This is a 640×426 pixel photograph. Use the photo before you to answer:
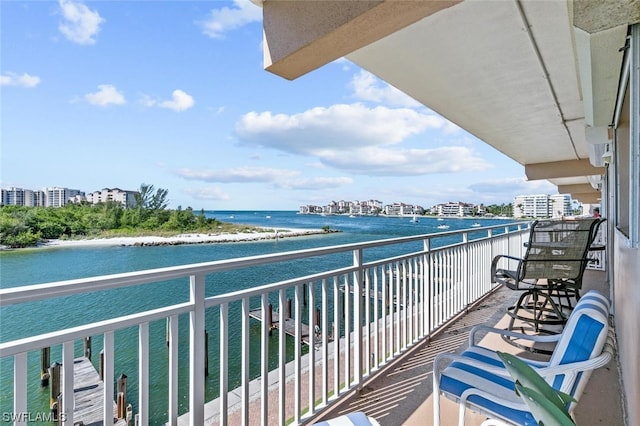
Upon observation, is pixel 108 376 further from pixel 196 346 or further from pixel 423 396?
pixel 423 396

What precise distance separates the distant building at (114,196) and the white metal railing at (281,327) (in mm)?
40821

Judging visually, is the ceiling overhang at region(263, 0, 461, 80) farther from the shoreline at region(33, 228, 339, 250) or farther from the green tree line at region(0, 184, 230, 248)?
the shoreline at region(33, 228, 339, 250)

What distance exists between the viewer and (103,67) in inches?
691

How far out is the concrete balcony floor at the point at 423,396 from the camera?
6.77 ft

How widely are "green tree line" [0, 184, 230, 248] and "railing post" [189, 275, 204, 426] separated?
30.6 meters

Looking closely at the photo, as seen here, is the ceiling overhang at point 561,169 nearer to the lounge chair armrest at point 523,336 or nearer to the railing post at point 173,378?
the lounge chair armrest at point 523,336

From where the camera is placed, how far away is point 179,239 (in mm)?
38219

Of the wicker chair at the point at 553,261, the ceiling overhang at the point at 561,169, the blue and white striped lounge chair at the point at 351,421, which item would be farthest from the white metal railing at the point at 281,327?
the ceiling overhang at the point at 561,169

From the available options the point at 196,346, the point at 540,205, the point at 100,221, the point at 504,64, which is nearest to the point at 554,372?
the point at 196,346

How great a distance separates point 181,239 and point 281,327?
39.5 m

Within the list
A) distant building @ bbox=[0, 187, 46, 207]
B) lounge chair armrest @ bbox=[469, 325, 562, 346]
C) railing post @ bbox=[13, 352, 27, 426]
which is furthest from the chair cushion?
distant building @ bbox=[0, 187, 46, 207]

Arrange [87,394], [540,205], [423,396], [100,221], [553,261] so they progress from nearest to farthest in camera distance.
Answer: [423,396]
[553,261]
[87,394]
[540,205]
[100,221]

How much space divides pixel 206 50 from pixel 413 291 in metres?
9.38

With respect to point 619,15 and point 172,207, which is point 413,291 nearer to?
point 619,15
